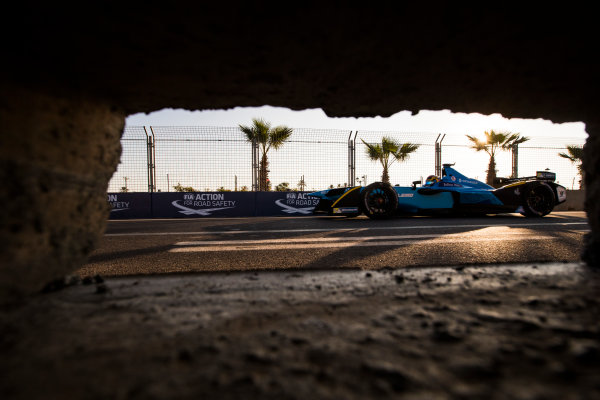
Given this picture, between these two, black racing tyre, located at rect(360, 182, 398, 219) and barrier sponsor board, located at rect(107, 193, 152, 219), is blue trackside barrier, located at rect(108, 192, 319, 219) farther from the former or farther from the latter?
black racing tyre, located at rect(360, 182, 398, 219)

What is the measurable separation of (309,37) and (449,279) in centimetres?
125

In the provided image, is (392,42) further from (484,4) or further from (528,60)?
(528,60)

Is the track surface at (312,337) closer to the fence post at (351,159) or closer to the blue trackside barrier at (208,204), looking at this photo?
the blue trackside barrier at (208,204)

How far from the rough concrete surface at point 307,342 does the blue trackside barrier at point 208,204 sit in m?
8.57

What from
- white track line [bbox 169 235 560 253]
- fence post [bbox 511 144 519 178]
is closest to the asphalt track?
white track line [bbox 169 235 560 253]

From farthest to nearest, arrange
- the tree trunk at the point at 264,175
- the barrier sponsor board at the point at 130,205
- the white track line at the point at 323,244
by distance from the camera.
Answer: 1. the tree trunk at the point at 264,175
2. the barrier sponsor board at the point at 130,205
3. the white track line at the point at 323,244

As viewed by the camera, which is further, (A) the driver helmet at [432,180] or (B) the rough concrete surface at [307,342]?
(A) the driver helmet at [432,180]

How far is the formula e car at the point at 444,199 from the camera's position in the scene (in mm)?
5934

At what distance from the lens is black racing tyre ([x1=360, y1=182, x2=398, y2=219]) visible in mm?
5840

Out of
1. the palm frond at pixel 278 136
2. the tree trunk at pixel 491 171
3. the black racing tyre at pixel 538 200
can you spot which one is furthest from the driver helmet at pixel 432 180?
the tree trunk at pixel 491 171

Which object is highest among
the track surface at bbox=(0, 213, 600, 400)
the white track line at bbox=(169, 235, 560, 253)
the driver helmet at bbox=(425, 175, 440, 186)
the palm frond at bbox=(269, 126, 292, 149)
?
the palm frond at bbox=(269, 126, 292, 149)

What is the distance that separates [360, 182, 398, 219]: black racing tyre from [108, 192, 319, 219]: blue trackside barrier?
4.03 metres

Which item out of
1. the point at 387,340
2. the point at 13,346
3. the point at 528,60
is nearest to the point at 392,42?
the point at 528,60

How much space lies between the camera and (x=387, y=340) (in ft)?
2.31
